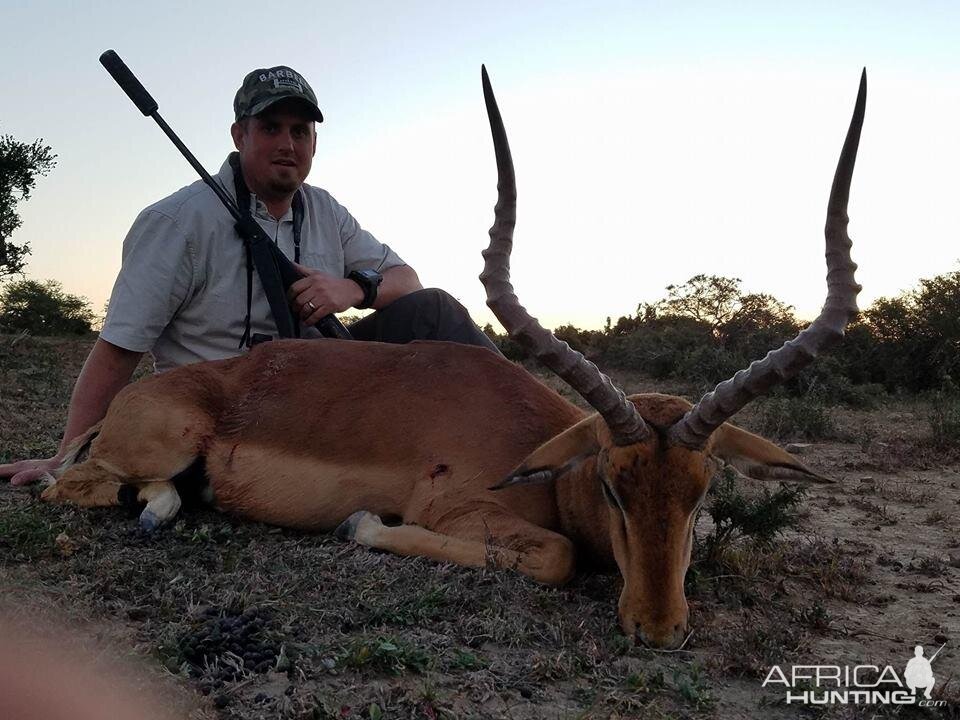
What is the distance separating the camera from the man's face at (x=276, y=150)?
6.09 m

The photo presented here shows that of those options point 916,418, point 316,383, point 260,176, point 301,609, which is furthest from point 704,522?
point 916,418

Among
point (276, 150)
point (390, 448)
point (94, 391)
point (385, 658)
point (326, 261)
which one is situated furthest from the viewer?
point (326, 261)

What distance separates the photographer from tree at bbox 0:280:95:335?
70.5 ft

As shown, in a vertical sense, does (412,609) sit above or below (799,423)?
below

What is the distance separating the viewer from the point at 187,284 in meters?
5.72

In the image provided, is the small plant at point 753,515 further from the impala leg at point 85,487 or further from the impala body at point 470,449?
the impala leg at point 85,487

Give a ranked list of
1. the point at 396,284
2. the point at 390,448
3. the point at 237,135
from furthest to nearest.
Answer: the point at 396,284
the point at 237,135
the point at 390,448

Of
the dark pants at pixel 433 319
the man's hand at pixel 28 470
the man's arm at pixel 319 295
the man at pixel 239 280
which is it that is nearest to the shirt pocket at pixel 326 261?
the man at pixel 239 280

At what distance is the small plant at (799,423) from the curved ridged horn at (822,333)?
653 cm

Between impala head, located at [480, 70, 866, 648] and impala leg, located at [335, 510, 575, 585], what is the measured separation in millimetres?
280

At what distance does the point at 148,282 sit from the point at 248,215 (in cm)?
78

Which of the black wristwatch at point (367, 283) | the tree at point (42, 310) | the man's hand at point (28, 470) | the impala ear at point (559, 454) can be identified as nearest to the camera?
the impala ear at point (559, 454)

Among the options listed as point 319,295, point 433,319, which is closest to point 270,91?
point 319,295

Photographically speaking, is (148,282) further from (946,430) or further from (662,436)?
(946,430)
